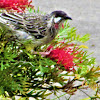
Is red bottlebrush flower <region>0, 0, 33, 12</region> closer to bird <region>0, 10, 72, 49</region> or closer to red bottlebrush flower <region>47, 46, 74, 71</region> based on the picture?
bird <region>0, 10, 72, 49</region>

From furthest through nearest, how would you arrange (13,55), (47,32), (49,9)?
1. (49,9)
2. (47,32)
3. (13,55)

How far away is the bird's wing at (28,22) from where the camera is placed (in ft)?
2.18

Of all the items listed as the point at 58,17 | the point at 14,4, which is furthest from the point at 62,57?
the point at 14,4

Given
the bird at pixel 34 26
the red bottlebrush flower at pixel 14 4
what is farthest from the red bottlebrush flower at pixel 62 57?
the red bottlebrush flower at pixel 14 4

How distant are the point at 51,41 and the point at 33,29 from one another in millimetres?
64

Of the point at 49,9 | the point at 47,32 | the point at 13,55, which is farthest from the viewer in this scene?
the point at 49,9

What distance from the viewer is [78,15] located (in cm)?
289

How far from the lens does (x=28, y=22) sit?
2.24 ft

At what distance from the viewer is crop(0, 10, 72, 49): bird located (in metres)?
0.66

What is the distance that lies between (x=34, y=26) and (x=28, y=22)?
0.02 meters

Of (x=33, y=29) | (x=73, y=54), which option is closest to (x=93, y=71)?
(x=73, y=54)

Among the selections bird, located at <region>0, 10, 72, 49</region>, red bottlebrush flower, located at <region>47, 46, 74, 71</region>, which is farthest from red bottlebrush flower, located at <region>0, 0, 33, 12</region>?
red bottlebrush flower, located at <region>47, 46, 74, 71</region>

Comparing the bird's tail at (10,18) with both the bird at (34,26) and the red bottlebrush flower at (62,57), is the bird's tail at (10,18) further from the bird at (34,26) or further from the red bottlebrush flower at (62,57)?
the red bottlebrush flower at (62,57)

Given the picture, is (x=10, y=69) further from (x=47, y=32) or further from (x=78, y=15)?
(x=78, y=15)
